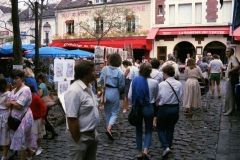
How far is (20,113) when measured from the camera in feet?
16.7

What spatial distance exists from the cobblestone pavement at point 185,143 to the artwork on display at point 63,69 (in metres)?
1.39

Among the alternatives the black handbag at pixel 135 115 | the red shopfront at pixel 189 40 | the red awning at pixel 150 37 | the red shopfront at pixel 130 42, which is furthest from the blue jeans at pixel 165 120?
the red shopfront at pixel 130 42

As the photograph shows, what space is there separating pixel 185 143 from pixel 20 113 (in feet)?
11.8

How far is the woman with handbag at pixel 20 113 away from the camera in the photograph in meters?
4.96

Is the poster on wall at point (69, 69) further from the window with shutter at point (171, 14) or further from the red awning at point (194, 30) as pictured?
the window with shutter at point (171, 14)

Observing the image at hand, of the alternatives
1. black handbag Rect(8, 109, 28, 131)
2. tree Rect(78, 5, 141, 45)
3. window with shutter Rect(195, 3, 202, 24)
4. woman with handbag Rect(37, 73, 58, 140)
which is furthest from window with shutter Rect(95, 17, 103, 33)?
black handbag Rect(8, 109, 28, 131)

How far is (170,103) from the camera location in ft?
18.6

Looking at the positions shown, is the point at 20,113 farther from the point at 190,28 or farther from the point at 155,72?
the point at 190,28

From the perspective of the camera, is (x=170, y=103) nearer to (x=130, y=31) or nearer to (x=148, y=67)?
(x=148, y=67)

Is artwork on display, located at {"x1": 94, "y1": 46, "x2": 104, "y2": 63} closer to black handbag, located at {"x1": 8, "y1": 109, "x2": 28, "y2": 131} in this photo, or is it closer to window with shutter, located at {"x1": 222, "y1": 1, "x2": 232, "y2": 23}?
black handbag, located at {"x1": 8, "y1": 109, "x2": 28, "y2": 131}

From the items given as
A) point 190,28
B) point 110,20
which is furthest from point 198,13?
point 110,20

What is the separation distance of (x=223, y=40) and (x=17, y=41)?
67.1ft

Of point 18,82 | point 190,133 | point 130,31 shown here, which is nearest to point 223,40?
point 130,31

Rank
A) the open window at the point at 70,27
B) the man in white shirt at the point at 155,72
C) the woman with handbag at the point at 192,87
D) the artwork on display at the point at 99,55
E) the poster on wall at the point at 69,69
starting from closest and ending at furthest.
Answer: the man in white shirt at the point at 155,72, the poster on wall at the point at 69,69, the woman with handbag at the point at 192,87, the artwork on display at the point at 99,55, the open window at the point at 70,27
